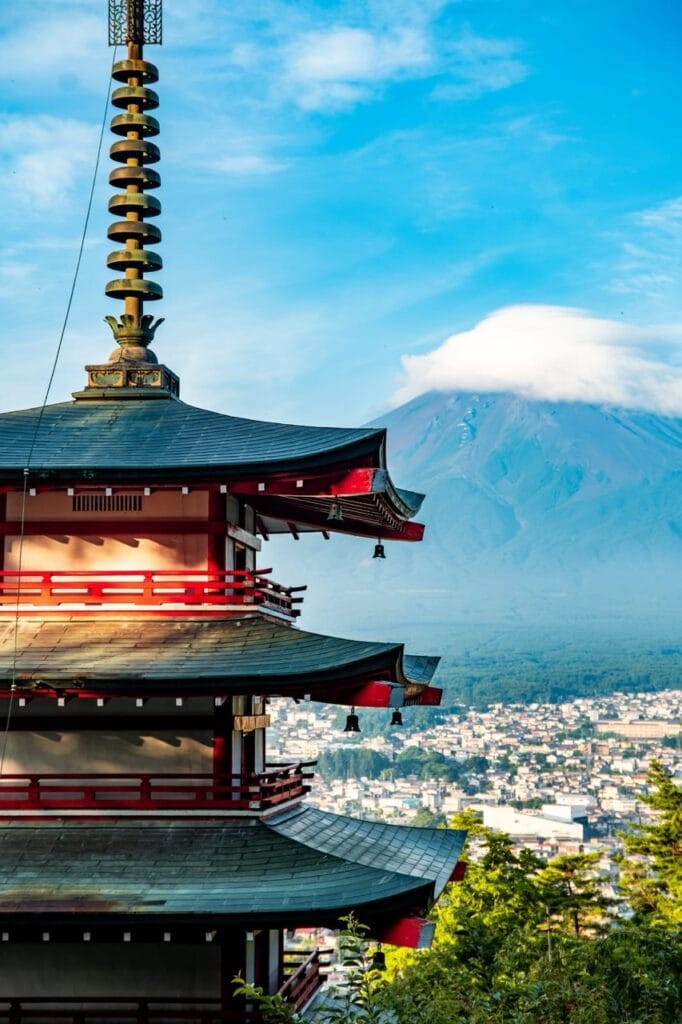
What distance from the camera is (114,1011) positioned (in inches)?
714

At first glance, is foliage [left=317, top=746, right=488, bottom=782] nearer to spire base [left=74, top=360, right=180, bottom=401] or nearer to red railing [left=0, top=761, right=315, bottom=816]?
spire base [left=74, top=360, right=180, bottom=401]

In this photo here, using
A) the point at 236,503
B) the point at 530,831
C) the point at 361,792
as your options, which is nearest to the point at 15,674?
the point at 236,503

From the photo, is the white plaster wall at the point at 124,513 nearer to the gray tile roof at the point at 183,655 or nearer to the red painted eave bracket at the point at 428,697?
the gray tile roof at the point at 183,655

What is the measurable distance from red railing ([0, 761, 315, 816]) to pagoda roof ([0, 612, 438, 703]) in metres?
1.49

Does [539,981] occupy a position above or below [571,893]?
above

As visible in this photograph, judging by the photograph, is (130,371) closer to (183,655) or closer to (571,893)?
(183,655)

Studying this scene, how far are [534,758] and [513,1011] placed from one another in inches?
6844

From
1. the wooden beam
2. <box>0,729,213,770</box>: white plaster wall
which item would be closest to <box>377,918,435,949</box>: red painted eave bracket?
<box>0,729,213,770</box>: white plaster wall

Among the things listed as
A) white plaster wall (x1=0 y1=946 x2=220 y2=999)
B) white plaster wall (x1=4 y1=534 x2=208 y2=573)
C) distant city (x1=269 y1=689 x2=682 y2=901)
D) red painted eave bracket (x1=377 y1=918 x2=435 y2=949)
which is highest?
white plaster wall (x1=4 y1=534 x2=208 y2=573)

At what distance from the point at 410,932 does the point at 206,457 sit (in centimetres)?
646

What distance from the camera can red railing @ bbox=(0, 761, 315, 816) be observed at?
18.9 meters

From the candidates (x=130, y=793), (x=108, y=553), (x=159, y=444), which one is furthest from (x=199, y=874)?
(x=159, y=444)

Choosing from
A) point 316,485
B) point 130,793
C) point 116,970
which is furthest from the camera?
point 316,485

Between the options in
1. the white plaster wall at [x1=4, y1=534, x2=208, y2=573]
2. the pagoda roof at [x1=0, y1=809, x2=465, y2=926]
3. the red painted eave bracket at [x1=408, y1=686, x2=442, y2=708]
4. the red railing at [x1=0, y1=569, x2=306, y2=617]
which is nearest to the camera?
the pagoda roof at [x1=0, y1=809, x2=465, y2=926]
